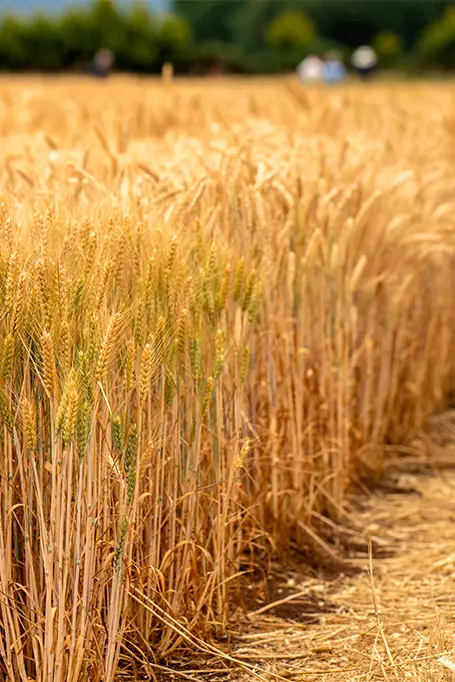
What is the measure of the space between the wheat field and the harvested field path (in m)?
0.15

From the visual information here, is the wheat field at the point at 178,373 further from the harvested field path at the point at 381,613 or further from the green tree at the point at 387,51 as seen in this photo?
the green tree at the point at 387,51

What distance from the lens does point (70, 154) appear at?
144 inches

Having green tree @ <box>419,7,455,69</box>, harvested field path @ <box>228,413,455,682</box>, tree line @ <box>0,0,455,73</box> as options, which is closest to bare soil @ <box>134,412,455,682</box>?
harvested field path @ <box>228,413,455,682</box>

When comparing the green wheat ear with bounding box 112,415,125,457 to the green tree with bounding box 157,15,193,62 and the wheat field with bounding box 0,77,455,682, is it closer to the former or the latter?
the wheat field with bounding box 0,77,455,682

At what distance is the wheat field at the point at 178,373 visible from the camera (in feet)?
7.01

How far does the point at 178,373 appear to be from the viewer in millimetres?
2492

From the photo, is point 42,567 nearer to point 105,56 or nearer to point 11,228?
point 11,228

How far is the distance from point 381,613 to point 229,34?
8057 cm

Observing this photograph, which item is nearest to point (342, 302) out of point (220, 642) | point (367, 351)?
point (367, 351)

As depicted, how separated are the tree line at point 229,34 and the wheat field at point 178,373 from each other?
36478 millimetres

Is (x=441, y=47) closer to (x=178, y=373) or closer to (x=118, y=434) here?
(x=178, y=373)

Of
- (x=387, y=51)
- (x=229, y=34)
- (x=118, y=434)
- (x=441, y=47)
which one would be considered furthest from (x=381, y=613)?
(x=229, y=34)

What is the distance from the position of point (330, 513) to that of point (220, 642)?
992 mm

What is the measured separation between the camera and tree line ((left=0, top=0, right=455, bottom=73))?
44688mm
